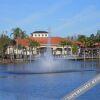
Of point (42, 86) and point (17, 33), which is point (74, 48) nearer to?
point (17, 33)

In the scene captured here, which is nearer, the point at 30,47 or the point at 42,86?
the point at 42,86

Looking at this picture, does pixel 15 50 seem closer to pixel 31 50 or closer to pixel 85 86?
pixel 31 50

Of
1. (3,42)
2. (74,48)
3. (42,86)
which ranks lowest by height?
(42,86)

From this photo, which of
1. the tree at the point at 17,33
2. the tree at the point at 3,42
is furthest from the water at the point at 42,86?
the tree at the point at 17,33

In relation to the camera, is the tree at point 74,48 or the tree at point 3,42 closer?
the tree at point 3,42

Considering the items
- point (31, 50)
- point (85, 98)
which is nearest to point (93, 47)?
point (31, 50)

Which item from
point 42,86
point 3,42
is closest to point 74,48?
point 3,42

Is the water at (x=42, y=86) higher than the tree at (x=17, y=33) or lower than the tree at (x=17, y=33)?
lower

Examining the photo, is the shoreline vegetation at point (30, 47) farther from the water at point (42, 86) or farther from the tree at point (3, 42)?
the water at point (42, 86)

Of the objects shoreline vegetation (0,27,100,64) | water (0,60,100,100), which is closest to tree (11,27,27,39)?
shoreline vegetation (0,27,100,64)

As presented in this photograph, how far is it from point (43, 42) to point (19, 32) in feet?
93.1

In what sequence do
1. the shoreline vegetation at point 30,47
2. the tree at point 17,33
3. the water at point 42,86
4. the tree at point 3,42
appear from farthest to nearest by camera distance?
the tree at point 17,33 → the shoreline vegetation at point 30,47 → the tree at point 3,42 → the water at point 42,86

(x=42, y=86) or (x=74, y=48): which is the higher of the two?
(x=74, y=48)

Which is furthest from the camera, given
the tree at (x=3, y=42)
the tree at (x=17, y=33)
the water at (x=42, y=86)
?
the tree at (x=17, y=33)
